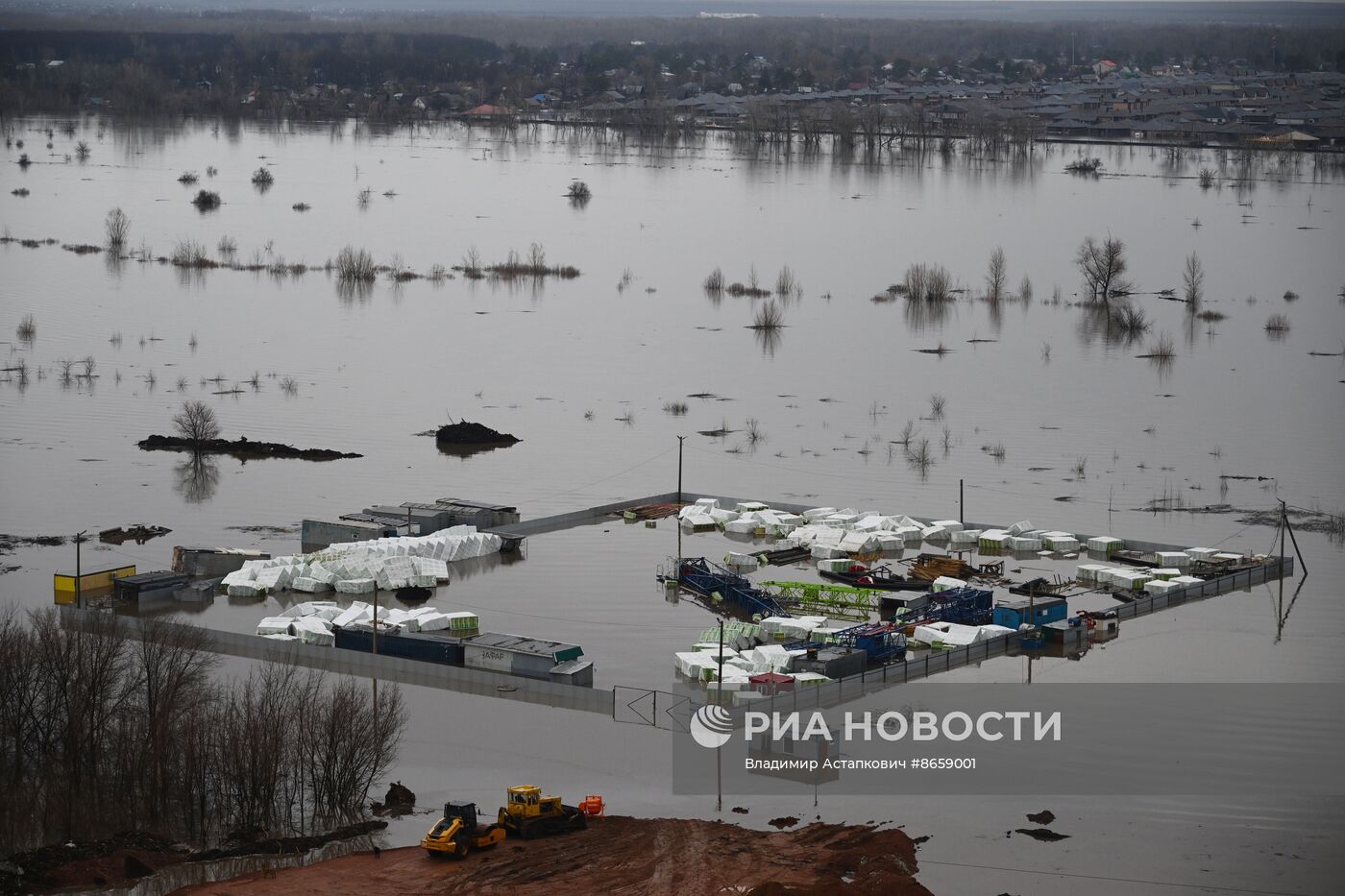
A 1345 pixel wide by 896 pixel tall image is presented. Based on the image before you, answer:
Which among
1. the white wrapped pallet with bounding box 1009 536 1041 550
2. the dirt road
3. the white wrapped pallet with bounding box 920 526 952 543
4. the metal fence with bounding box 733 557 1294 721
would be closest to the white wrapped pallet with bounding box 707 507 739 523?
the white wrapped pallet with bounding box 920 526 952 543

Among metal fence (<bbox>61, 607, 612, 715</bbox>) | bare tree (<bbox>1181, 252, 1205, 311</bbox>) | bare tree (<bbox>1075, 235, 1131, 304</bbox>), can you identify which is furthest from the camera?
bare tree (<bbox>1181, 252, 1205, 311</bbox>)

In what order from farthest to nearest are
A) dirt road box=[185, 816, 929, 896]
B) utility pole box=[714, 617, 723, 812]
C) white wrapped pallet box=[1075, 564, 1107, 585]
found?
white wrapped pallet box=[1075, 564, 1107, 585] < utility pole box=[714, 617, 723, 812] < dirt road box=[185, 816, 929, 896]

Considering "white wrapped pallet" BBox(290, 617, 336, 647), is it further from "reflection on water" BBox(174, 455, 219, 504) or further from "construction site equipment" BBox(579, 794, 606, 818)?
"reflection on water" BBox(174, 455, 219, 504)

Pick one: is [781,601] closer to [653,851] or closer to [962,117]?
[653,851]

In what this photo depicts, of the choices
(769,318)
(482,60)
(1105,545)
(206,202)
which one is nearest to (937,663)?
(1105,545)

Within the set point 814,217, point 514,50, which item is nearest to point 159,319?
point 814,217

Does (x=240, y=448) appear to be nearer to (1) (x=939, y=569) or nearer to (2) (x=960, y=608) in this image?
(1) (x=939, y=569)
